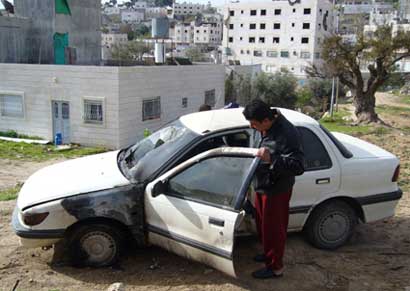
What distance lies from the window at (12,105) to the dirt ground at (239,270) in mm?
14155

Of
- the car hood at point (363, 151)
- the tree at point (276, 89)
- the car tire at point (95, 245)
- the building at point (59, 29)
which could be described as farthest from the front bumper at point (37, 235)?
the tree at point (276, 89)

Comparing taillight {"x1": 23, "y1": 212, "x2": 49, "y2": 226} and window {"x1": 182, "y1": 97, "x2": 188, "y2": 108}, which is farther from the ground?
window {"x1": 182, "y1": 97, "x2": 188, "y2": 108}

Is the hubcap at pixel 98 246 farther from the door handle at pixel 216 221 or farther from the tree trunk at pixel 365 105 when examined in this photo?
the tree trunk at pixel 365 105

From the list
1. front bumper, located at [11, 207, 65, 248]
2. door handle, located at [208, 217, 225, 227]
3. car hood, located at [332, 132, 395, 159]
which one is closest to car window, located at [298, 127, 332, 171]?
car hood, located at [332, 132, 395, 159]

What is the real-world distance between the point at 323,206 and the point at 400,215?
6.57 feet

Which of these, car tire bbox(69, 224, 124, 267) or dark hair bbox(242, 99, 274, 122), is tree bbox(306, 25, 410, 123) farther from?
car tire bbox(69, 224, 124, 267)

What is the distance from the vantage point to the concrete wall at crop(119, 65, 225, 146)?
1717cm

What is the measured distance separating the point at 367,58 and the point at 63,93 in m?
12.7

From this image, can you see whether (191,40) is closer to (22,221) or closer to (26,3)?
(26,3)

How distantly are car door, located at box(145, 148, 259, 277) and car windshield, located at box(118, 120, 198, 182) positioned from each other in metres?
0.25

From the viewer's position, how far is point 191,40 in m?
122

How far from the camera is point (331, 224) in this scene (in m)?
5.17

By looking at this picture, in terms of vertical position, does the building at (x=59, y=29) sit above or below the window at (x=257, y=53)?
below

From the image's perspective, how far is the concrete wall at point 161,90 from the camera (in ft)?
56.3
